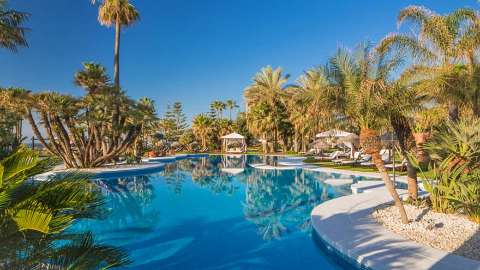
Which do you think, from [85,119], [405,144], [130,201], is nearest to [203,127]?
[85,119]

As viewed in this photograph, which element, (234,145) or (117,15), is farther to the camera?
(234,145)

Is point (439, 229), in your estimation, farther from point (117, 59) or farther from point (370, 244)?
point (117, 59)

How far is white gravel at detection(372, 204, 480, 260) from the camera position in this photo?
5.82 m

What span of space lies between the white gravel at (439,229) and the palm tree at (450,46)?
16.0ft

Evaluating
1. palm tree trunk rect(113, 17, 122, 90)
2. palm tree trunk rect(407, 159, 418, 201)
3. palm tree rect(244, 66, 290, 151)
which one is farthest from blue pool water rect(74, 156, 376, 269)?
palm tree rect(244, 66, 290, 151)

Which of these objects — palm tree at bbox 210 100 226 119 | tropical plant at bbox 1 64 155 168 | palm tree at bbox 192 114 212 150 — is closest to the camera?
tropical plant at bbox 1 64 155 168

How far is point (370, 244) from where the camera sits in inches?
243

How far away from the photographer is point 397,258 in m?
5.39

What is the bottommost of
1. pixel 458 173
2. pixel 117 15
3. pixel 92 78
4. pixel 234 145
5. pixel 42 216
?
pixel 458 173

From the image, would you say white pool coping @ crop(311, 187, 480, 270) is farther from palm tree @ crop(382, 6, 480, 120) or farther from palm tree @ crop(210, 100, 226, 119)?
palm tree @ crop(210, 100, 226, 119)

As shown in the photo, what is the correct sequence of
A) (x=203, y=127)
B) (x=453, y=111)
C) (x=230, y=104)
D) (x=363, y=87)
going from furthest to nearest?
(x=230, y=104)
(x=203, y=127)
(x=453, y=111)
(x=363, y=87)

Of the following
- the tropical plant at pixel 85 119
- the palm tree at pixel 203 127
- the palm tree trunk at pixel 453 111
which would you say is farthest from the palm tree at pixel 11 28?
the palm tree at pixel 203 127

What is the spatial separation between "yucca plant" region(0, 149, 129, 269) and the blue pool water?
403 centimetres

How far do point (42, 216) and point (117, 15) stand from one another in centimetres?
2639
